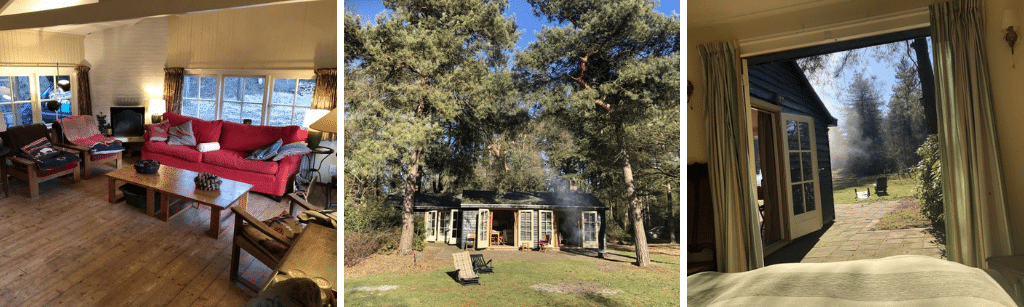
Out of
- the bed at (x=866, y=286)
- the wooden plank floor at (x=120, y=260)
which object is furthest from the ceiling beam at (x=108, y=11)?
the bed at (x=866, y=286)

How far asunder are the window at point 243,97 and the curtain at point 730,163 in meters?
2.39

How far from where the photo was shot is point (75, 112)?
149cm

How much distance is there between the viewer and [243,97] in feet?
4.37

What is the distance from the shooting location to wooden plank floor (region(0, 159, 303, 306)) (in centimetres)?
130

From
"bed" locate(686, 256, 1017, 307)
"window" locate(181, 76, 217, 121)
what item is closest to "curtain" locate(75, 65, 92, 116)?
"window" locate(181, 76, 217, 121)

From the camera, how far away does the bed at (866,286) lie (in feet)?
6.05

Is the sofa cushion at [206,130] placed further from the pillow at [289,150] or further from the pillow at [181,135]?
the pillow at [289,150]

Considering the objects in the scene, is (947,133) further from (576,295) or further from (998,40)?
(576,295)

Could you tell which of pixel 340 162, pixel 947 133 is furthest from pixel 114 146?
pixel 947 133

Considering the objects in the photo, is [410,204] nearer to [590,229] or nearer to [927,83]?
[590,229]

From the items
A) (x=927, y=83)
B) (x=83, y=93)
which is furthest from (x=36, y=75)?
(x=927, y=83)

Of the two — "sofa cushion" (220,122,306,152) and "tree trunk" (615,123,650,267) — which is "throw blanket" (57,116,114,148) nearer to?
"sofa cushion" (220,122,306,152)

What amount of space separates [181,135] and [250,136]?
0.73ft

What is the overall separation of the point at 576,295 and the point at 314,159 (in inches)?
53.0
